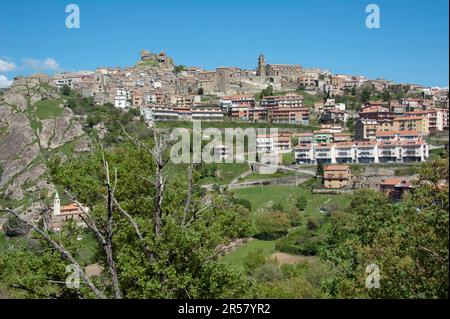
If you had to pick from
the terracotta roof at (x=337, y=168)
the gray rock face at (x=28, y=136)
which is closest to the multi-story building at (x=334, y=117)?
the terracotta roof at (x=337, y=168)

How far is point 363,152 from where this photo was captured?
36781 millimetres

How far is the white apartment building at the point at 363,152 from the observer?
35.3 metres

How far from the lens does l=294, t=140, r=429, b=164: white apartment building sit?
35281 millimetres

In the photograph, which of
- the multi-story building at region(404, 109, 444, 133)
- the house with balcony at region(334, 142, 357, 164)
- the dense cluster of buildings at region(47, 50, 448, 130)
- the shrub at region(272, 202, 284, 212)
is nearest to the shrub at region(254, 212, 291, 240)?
the shrub at region(272, 202, 284, 212)

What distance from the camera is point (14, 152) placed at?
41906mm

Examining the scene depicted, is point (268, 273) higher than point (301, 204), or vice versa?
point (301, 204)

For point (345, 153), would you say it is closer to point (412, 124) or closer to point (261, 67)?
point (412, 124)

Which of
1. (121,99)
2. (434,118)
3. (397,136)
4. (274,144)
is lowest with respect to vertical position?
(274,144)

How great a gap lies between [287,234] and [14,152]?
25.3 metres

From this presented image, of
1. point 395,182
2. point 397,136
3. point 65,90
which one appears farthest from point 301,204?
point 65,90

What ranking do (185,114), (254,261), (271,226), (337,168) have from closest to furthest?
(254,261)
(271,226)
(337,168)
(185,114)

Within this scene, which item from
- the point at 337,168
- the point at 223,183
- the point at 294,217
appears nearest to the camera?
the point at 294,217

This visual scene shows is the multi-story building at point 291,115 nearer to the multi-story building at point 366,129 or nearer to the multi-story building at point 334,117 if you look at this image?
the multi-story building at point 334,117
